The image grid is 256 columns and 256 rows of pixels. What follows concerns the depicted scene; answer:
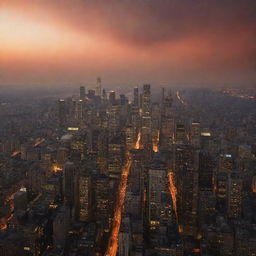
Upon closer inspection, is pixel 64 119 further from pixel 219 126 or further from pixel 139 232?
pixel 139 232

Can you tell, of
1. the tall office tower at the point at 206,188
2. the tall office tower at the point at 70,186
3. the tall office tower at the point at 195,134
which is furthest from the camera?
the tall office tower at the point at 195,134

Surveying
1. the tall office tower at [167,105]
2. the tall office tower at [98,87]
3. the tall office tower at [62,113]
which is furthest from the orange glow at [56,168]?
the tall office tower at [167,105]

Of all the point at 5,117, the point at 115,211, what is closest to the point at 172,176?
the point at 115,211

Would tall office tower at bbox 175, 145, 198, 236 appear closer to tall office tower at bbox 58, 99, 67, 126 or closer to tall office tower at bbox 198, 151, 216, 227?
tall office tower at bbox 198, 151, 216, 227

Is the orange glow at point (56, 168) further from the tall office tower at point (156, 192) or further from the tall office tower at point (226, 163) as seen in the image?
the tall office tower at point (226, 163)

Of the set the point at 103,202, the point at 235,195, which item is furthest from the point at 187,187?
the point at 103,202

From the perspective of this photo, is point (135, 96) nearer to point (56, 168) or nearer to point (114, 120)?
point (114, 120)
